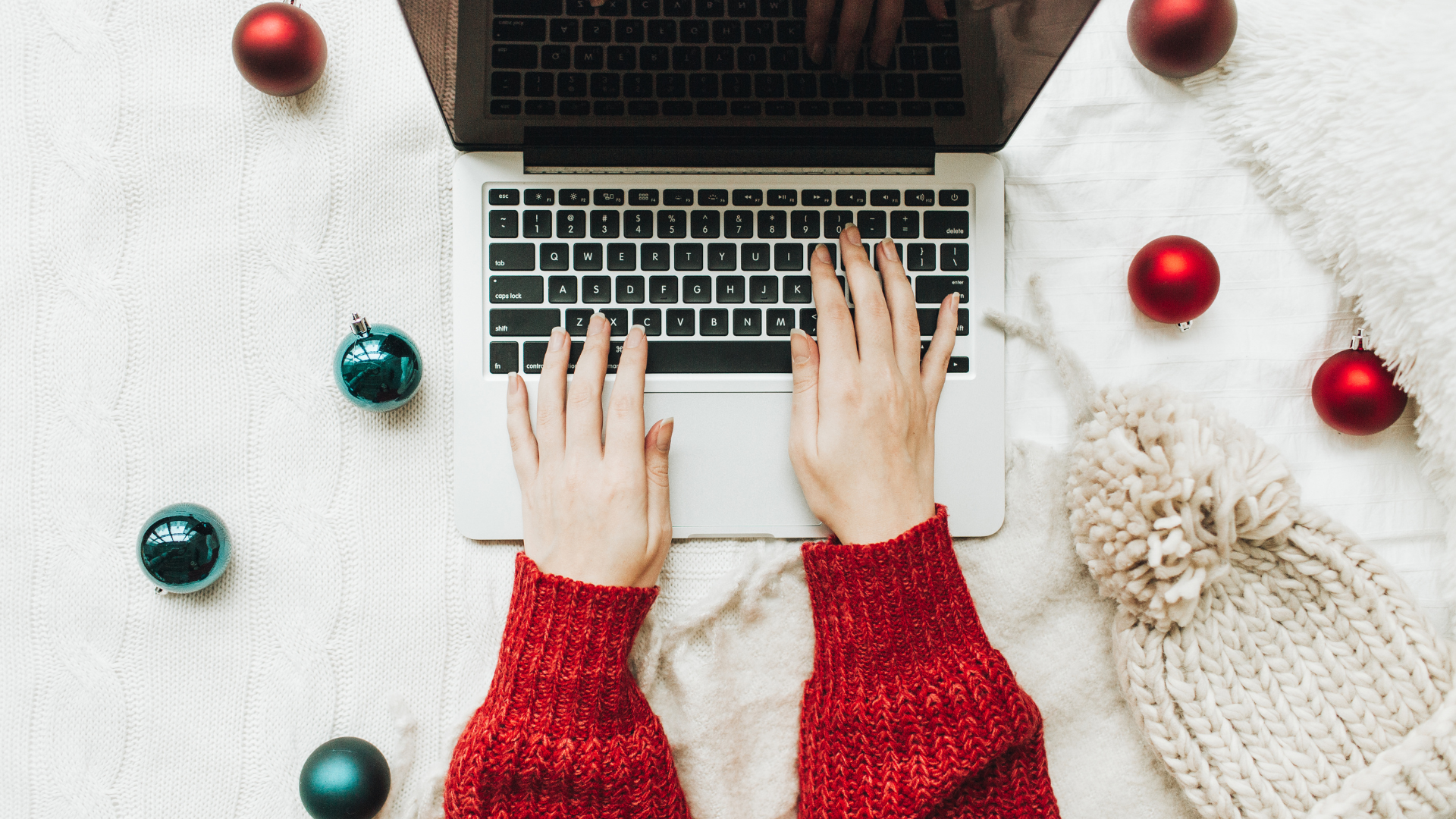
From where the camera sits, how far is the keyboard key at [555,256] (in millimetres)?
635

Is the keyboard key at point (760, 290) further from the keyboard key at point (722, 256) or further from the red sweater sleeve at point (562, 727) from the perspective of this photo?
the red sweater sleeve at point (562, 727)

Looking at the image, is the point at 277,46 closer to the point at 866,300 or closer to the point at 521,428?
the point at 521,428

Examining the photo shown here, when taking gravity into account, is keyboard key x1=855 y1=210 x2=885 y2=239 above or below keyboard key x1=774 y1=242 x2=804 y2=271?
above

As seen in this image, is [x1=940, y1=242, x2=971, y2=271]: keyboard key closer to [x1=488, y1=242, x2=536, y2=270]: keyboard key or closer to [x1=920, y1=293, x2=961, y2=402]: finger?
[x1=920, y1=293, x2=961, y2=402]: finger

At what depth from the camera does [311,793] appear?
0.62m

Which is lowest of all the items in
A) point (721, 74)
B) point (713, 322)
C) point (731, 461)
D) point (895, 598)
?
point (895, 598)

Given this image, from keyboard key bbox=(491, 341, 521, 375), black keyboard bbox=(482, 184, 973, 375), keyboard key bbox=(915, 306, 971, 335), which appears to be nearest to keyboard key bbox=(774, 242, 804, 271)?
black keyboard bbox=(482, 184, 973, 375)

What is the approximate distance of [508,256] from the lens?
634 mm

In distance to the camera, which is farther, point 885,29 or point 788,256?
point 788,256

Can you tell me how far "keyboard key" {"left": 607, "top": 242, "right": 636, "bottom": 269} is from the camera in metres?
0.64

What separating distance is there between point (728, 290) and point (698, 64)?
16cm

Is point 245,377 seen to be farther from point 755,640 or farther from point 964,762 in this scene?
point 964,762

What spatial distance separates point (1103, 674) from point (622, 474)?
0.43m

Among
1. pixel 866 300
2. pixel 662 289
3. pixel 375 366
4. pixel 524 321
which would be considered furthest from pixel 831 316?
pixel 375 366
